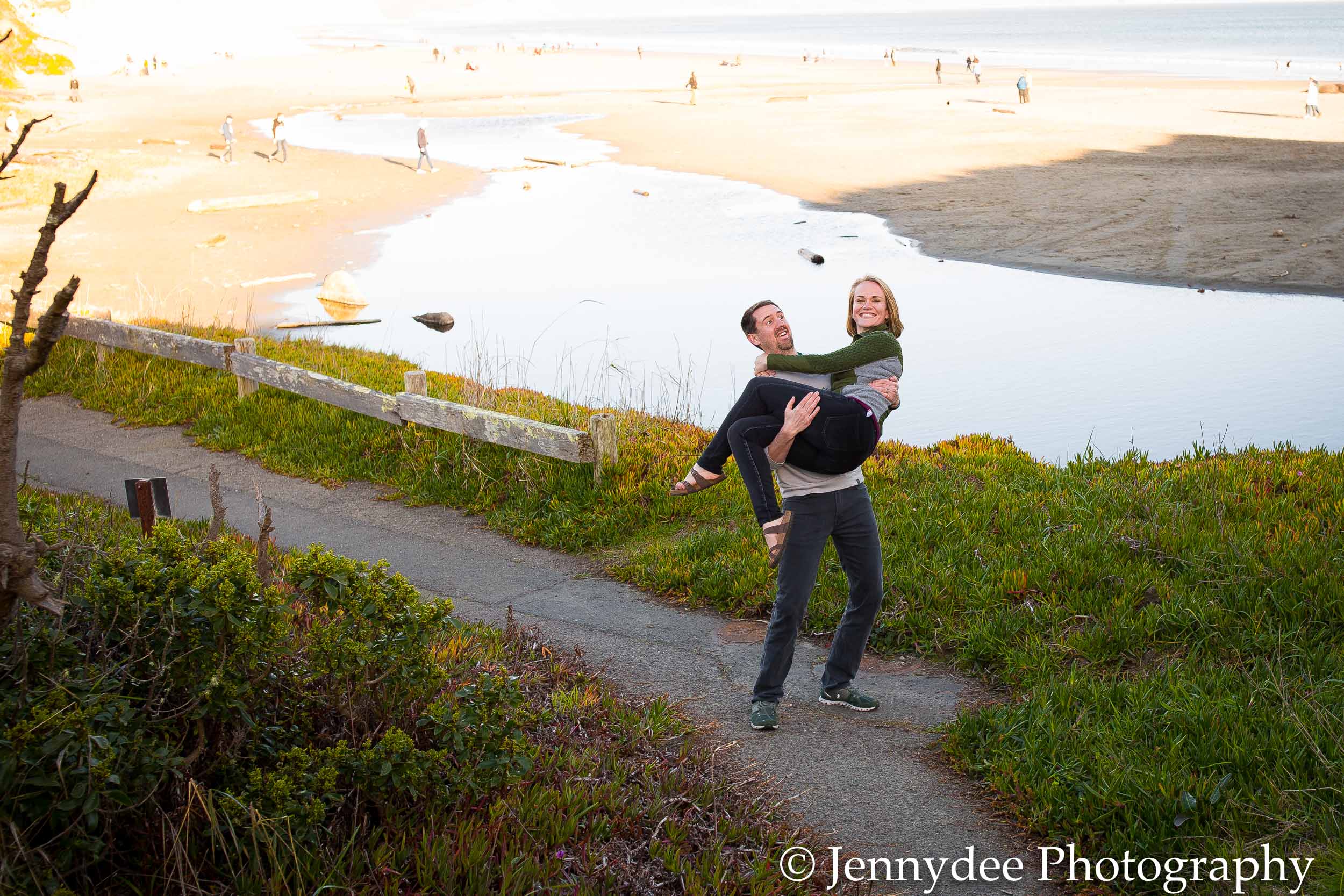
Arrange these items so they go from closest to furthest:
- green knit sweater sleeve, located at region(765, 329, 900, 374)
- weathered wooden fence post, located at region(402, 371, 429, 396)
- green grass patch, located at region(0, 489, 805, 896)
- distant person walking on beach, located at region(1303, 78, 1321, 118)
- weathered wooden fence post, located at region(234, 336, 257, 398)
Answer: green grass patch, located at region(0, 489, 805, 896), green knit sweater sleeve, located at region(765, 329, 900, 374), weathered wooden fence post, located at region(402, 371, 429, 396), weathered wooden fence post, located at region(234, 336, 257, 398), distant person walking on beach, located at region(1303, 78, 1321, 118)

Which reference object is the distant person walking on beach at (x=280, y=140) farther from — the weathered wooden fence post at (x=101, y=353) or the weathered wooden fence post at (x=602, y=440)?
the weathered wooden fence post at (x=602, y=440)

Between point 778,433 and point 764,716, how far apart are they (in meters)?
1.56

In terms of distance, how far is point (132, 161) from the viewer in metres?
36.2

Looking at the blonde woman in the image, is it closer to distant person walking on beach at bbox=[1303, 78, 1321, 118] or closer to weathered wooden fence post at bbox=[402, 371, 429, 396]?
weathered wooden fence post at bbox=[402, 371, 429, 396]

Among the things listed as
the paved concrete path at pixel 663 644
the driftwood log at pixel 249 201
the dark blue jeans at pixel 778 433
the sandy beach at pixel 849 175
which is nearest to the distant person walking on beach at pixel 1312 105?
the sandy beach at pixel 849 175

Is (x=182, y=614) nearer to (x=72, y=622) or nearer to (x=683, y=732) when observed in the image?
(x=72, y=622)

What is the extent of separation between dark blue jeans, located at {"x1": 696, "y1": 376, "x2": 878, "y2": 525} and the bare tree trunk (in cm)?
280

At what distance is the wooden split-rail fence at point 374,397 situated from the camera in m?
8.95

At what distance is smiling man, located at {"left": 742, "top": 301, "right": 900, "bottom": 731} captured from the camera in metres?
5.11

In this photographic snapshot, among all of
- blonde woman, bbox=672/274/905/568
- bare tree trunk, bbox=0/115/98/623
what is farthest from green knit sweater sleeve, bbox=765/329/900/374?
bare tree trunk, bbox=0/115/98/623

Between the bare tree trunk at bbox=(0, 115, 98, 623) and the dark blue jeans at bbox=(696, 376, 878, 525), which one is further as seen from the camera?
the dark blue jeans at bbox=(696, 376, 878, 525)

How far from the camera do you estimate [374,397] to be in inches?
403

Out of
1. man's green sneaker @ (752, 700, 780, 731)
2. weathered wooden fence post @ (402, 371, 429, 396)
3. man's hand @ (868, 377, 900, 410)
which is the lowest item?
man's green sneaker @ (752, 700, 780, 731)

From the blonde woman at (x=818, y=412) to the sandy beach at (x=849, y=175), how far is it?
1494cm
